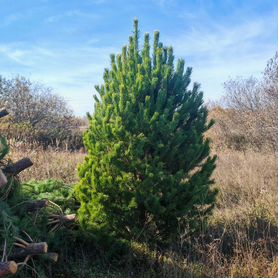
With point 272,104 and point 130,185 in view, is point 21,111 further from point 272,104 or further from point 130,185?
point 130,185

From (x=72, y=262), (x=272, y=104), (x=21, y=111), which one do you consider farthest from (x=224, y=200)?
(x=21, y=111)

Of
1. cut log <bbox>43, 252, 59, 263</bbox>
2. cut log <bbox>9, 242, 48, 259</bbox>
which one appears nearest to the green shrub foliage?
cut log <bbox>43, 252, 59, 263</bbox>

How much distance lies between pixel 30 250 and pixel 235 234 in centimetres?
264

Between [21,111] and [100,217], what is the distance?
41.5ft

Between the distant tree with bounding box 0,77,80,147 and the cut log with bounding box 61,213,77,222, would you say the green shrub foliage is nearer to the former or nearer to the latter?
the cut log with bounding box 61,213,77,222

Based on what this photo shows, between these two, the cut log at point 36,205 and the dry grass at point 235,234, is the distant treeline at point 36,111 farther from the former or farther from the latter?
the cut log at point 36,205

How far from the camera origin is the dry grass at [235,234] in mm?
3924

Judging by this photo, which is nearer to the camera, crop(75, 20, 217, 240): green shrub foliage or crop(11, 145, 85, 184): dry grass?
crop(75, 20, 217, 240): green shrub foliage

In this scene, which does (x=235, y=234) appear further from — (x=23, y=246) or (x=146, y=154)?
(x=23, y=246)

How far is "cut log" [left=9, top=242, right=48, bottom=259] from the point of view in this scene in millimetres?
3205

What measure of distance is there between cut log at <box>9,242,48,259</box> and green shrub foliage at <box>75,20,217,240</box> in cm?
91

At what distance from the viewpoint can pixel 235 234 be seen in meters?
4.63

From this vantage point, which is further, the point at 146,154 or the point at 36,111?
the point at 36,111

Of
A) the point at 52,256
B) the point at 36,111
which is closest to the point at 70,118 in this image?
the point at 36,111
